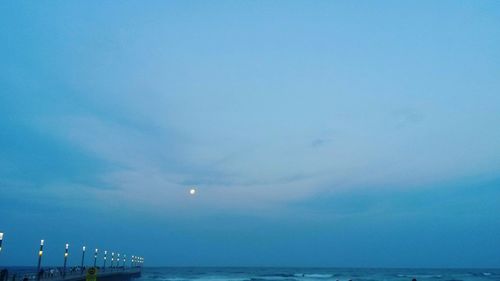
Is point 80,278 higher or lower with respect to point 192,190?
lower

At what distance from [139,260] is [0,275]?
108 meters

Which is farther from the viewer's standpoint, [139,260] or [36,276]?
[139,260]

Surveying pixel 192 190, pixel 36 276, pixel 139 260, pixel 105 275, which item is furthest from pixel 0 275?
pixel 139 260

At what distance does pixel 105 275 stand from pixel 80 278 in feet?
70.2

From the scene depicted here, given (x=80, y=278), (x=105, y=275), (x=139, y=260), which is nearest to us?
(x=80, y=278)

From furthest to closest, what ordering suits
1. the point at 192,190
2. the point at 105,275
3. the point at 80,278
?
the point at 105,275 < the point at 80,278 < the point at 192,190

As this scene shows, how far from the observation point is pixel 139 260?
138 m

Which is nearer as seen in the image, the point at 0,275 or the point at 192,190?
the point at 192,190

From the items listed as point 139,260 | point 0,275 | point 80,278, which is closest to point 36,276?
point 0,275

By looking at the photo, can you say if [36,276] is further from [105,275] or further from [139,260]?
[139,260]

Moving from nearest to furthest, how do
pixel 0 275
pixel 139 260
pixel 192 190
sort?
pixel 192 190 < pixel 0 275 < pixel 139 260

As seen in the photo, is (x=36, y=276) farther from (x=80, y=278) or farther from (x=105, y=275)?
(x=105, y=275)

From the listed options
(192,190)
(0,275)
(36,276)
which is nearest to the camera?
(192,190)

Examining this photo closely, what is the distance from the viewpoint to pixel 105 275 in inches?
2867
